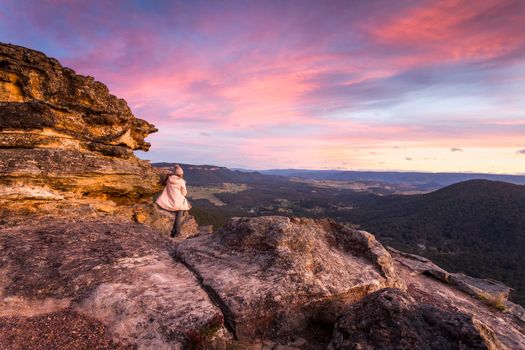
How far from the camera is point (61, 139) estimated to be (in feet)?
57.6

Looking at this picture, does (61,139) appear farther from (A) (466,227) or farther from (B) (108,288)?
(A) (466,227)

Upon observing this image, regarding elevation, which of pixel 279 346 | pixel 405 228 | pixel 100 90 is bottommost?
pixel 405 228

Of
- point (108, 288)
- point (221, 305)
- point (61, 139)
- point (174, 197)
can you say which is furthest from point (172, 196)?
point (221, 305)

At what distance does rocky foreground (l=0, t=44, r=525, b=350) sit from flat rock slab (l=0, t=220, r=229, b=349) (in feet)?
0.12

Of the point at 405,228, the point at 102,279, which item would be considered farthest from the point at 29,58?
the point at 405,228

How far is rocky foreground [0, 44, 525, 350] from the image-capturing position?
705 cm

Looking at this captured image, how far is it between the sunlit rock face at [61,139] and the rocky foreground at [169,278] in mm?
79

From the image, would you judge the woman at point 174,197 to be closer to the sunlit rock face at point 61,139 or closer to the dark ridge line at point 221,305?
the sunlit rock face at point 61,139

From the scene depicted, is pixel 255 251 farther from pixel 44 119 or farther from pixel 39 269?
pixel 44 119

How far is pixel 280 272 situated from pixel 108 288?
5.27 m

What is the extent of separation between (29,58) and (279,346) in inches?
909

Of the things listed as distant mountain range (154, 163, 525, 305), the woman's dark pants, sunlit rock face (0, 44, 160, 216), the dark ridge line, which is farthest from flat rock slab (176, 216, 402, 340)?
distant mountain range (154, 163, 525, 305)

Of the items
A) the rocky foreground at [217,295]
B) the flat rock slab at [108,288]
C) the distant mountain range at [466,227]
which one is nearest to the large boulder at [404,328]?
the rocky foreground at [217,295]

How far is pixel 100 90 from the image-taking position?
23.3 m
